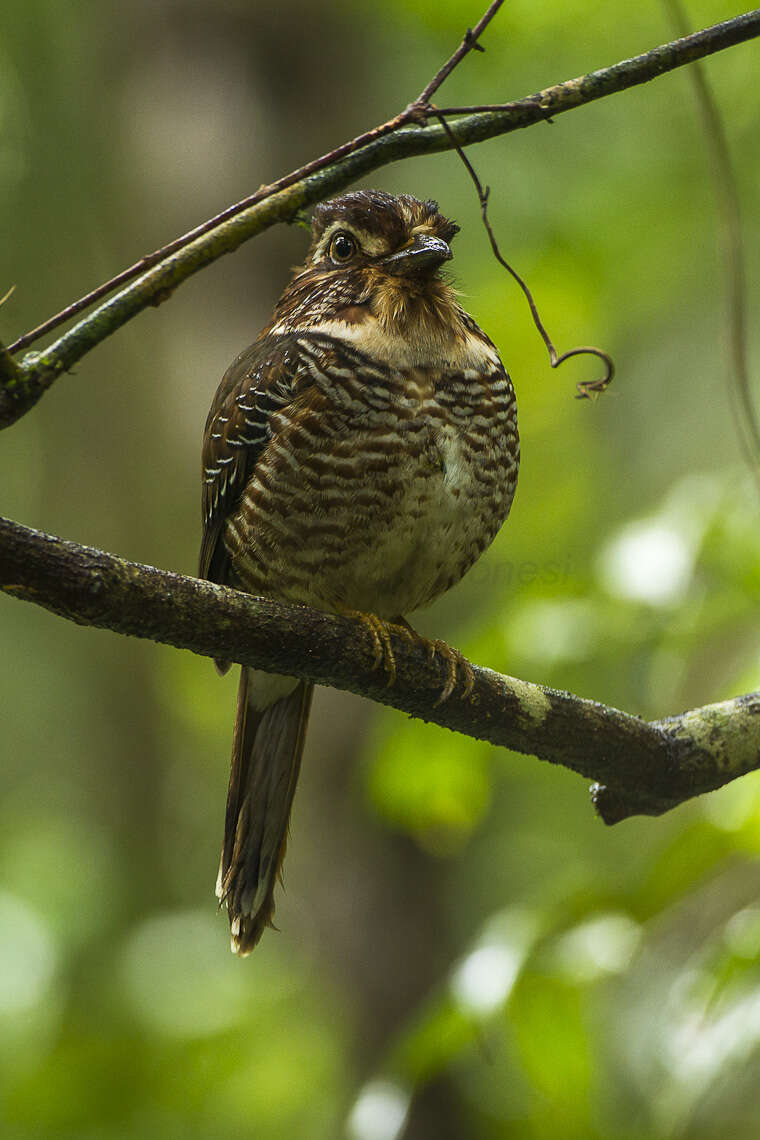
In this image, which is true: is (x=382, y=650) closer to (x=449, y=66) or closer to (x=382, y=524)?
(x=382, y=524)

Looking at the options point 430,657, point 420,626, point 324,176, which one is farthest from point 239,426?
point 420,626

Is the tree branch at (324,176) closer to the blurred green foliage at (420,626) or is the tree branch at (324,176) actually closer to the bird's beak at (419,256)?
the bird's beak at (419,256)

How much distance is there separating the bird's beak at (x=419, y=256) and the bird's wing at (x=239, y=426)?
1.07ft

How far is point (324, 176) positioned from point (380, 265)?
3.27ft

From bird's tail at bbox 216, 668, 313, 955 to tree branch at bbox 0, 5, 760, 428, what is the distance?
156cm

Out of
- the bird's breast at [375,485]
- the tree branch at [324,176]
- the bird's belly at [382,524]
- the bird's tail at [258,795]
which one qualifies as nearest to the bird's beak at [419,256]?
the bird's breast at [375,485]

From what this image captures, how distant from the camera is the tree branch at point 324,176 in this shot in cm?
186

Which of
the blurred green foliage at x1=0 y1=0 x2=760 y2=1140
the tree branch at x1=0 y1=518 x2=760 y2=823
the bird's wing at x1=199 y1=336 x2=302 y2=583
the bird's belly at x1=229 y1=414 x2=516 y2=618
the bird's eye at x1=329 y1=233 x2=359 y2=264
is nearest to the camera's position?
the tree branch at x1=0 y1=518 x2=760 y2=823

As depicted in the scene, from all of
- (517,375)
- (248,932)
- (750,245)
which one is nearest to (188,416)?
(517,375)

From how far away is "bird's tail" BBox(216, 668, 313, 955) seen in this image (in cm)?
328

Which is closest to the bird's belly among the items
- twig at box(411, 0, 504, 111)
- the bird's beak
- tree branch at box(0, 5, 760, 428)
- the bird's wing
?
the bird's wing

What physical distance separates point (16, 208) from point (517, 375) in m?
3.02

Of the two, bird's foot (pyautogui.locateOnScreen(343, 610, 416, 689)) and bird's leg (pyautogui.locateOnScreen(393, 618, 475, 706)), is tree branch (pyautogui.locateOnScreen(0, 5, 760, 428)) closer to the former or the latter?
bird's foot (pyautogui.locateOnScreen(343, 610, 416, 689))

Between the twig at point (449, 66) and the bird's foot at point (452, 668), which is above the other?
the twig at point (449, 66)
